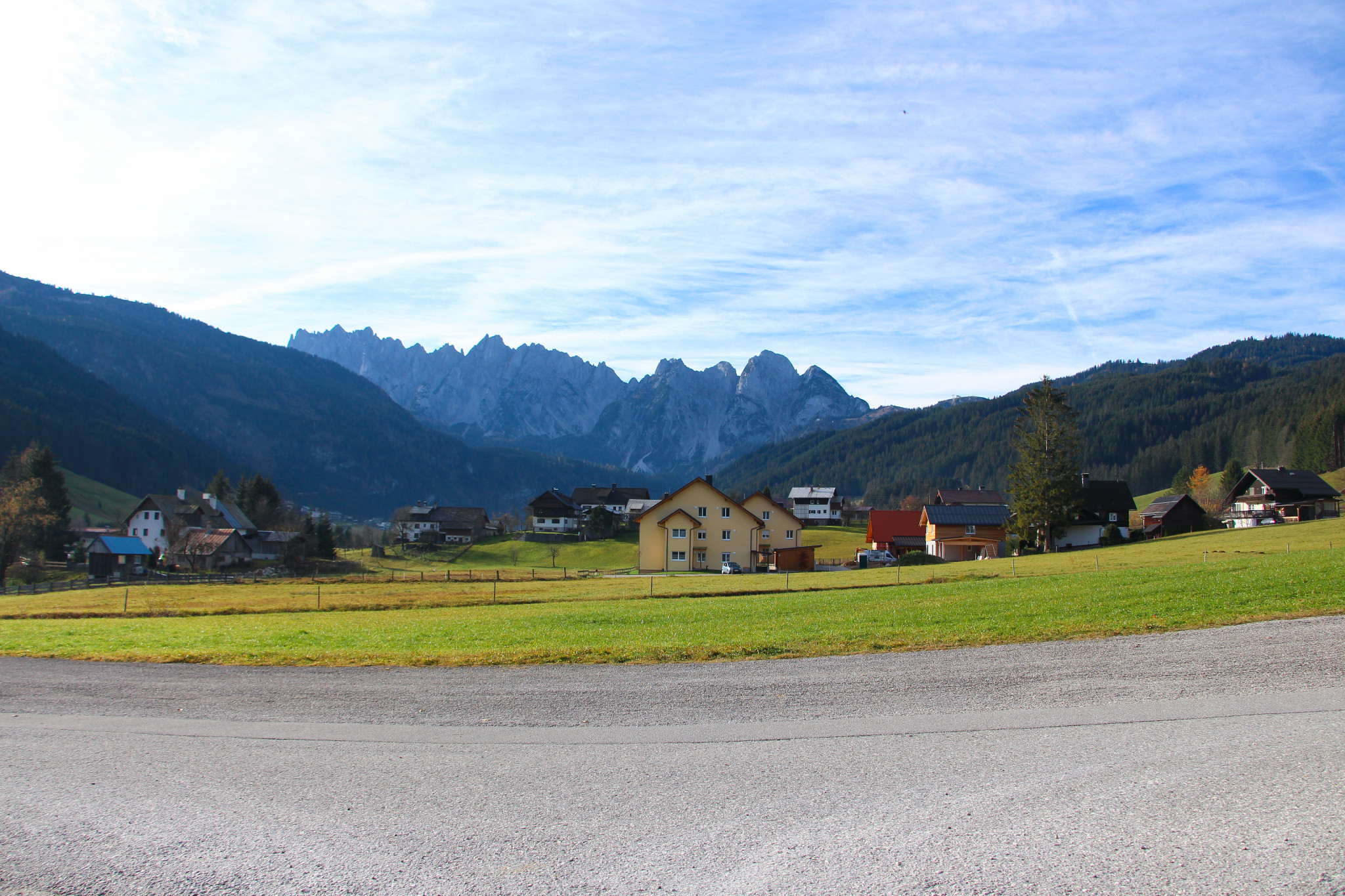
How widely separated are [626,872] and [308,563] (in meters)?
90.3

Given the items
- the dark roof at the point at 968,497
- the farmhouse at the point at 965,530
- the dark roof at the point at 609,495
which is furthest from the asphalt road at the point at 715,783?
the dark roof at the point at 609,495

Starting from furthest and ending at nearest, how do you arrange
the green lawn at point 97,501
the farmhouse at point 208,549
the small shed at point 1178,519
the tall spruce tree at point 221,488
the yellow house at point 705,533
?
the green lawn at point 97,501 < the tall spruce tree at point 221,488 < the farmhouse at point 208,549 < the small shed at point 1178,519 < the yellow house at point 705,533

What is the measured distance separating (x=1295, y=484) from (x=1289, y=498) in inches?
62.5

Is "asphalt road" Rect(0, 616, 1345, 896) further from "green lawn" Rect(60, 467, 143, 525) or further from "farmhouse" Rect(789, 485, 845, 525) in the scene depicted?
"green lawn" Rect(60, 467, 143, 525)

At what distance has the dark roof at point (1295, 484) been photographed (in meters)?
75.9

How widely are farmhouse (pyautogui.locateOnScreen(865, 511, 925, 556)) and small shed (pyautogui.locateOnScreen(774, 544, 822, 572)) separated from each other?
735 inches

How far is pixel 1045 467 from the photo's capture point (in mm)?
67062

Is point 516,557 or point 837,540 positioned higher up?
point 837,540

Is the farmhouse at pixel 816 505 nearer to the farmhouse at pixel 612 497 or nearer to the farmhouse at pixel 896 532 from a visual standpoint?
the farmhouse at pixel 612 497

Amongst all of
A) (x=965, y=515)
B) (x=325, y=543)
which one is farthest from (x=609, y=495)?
(x=965, y=515)

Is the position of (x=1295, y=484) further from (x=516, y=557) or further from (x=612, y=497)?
(x=612, y=497)

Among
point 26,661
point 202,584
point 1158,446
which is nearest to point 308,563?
point 202,584

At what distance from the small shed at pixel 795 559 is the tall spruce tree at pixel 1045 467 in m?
18.5

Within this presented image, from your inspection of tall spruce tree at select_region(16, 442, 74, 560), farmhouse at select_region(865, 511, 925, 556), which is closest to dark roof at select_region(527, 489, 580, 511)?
farmhouse at select_region(865, 511, 925, 556)
